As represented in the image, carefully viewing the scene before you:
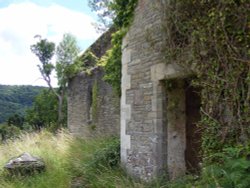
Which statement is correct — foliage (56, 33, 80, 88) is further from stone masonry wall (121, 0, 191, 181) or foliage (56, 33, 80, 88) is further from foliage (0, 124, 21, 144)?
stone masonry wall (121, 0, 191, 181)

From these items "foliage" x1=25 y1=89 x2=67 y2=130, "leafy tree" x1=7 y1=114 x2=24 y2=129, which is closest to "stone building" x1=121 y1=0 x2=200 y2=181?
"foliage" x1=25 y1=89 x2=67 y2=130

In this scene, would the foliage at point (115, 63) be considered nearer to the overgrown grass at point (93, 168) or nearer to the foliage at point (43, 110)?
the overgrown grass at point (93, 168)

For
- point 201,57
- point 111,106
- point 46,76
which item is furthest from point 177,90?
point 46,76

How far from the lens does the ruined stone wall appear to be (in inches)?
465

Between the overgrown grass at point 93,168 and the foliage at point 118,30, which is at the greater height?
the foliage at point 118,30

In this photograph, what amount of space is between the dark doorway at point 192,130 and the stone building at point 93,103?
424 cm

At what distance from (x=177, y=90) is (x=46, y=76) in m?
15.5

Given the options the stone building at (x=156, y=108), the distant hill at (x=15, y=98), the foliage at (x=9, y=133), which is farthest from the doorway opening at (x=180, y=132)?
the distant hill at (x=15, y=98)

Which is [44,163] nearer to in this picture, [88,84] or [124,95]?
[124,95]

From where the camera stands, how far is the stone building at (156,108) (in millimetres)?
6301

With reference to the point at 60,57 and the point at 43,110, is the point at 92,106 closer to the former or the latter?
the point at 60,57

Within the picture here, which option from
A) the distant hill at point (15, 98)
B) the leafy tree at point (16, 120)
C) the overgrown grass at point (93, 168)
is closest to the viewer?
the overgrown grass at point (93, 168)

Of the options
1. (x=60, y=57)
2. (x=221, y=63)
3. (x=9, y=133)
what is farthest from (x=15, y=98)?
(x=221, y=63)

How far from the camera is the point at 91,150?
9.14 meters
